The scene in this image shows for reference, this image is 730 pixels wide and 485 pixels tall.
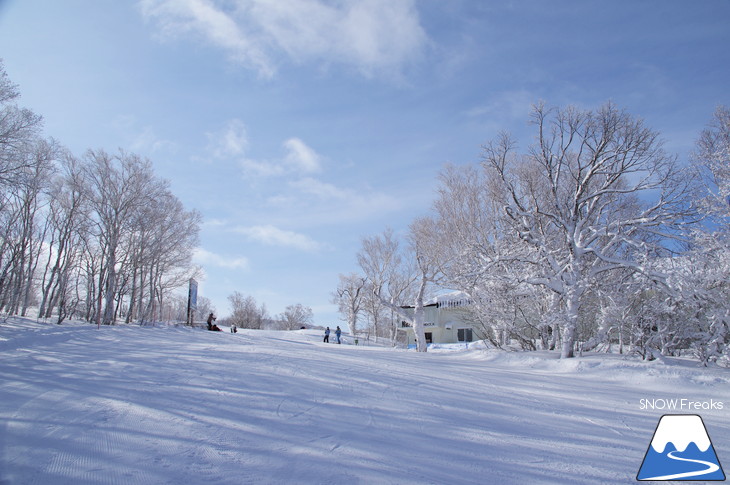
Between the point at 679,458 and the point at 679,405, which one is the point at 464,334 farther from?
the point at 679,458

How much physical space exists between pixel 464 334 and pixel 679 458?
140 feet

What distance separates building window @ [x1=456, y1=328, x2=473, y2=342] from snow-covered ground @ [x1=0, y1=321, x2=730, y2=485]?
116ft

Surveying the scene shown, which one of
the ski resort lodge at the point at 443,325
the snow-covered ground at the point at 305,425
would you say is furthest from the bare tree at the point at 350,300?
the snow-covered ground at the point at 305,425

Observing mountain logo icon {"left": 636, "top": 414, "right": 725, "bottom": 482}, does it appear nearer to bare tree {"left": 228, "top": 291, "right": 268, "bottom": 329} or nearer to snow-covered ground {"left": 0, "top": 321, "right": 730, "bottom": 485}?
snow-covered ground {"left": 0, "top": 321, "right": 730, "bottom": 485}

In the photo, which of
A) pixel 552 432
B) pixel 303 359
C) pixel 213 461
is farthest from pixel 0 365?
pixel 552 432

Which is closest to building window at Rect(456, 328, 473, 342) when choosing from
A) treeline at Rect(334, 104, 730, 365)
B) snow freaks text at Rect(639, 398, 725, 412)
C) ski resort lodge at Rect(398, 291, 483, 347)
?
ski resort lodge at Rect(398, 291, 483, 347)

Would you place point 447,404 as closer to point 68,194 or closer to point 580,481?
point 580,481

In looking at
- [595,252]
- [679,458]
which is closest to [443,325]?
[595,252]

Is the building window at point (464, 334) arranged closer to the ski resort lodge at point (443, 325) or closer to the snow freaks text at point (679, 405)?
the ski resort lodge at point (443, 325)

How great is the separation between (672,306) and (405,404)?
471 inches

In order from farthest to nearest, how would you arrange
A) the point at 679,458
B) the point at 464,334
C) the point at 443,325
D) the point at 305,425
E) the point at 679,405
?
the point at 443,325 < the point at 464,334 < the point at 679,405 < the point at 305,425 < the point at 679,458

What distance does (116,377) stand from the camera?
757cm

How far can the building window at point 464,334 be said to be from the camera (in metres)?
44.5

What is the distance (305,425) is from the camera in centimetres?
532
